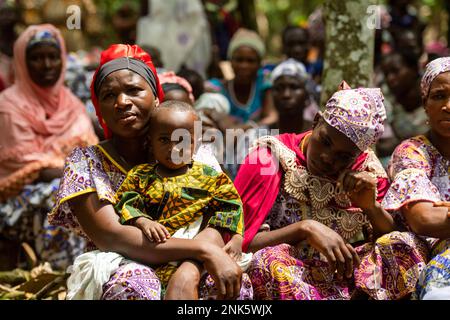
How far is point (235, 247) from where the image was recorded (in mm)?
3924

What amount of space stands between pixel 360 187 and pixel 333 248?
363 millimetres

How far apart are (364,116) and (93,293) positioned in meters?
1.73

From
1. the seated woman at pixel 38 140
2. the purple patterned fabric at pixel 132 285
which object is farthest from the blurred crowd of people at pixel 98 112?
the purple patterned fabric at pixel 132 285

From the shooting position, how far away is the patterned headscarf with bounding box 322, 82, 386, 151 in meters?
4.03

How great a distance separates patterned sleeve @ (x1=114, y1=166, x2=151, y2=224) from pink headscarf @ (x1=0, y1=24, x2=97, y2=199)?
8.87 feet

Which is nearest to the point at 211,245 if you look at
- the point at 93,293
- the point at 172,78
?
the point at 93,293

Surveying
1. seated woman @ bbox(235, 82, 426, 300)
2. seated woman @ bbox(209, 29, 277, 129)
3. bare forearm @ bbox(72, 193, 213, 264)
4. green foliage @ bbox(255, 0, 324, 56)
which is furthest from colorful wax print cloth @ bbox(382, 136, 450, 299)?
green foliage @ bbox(255, 0, 324, 56)

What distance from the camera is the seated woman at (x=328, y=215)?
401 cm

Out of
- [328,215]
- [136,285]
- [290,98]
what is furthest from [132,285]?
[290,98]

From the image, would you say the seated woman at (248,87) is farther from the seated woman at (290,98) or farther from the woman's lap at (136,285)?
the woman's lap at (136,285)

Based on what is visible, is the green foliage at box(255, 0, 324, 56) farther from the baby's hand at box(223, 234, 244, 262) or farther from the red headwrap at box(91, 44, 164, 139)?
the baby's hand at box(223, 234, 244, 262)

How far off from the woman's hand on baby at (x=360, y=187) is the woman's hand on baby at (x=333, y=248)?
0.23m

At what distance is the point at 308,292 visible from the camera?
13.0 feet

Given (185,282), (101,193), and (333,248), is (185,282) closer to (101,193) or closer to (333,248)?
(101,193)
